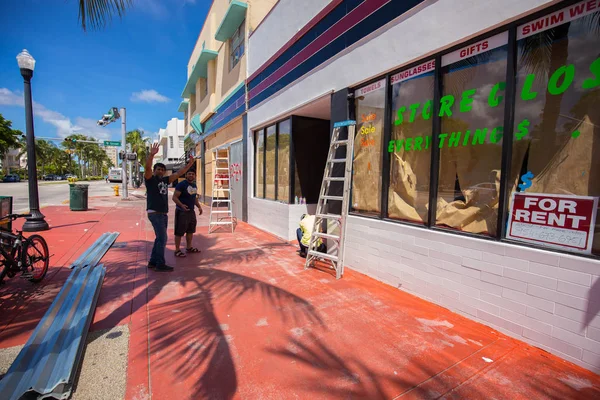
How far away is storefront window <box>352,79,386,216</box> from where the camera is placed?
5.06 meters

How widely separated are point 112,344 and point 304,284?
2.63 m

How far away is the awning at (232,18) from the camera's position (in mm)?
9834

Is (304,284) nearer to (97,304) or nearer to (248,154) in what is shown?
(97,304)

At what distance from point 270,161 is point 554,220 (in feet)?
23.2

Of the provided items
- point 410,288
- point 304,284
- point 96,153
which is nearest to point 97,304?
point 304,284

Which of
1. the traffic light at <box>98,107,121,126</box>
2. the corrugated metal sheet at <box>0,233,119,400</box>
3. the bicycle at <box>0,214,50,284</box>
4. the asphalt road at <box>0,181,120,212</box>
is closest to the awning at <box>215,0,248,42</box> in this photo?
the bicycle at <box>0,214,50,284</box>

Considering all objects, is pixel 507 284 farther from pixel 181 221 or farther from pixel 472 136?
pixel 181 221

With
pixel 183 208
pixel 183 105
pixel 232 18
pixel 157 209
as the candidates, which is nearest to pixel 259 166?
pixel 183 208

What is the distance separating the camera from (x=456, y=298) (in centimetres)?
373

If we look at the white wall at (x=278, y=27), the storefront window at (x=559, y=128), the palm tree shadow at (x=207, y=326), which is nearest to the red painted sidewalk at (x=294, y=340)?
the palm tree shadow at (x=207, y=326)

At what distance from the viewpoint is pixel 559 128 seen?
9.82ft

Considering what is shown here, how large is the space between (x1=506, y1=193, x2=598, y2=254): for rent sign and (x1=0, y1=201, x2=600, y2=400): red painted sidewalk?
3.65 feet

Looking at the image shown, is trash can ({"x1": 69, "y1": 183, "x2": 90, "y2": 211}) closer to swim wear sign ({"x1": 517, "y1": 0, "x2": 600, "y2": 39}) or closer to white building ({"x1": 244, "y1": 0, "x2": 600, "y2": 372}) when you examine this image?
white building ({"x1": 244, "y1": 0, "x2": 600, "y2": 372})

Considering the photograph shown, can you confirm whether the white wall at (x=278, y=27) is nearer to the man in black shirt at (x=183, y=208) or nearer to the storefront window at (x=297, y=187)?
the storefront window at (x=297, y=187)
